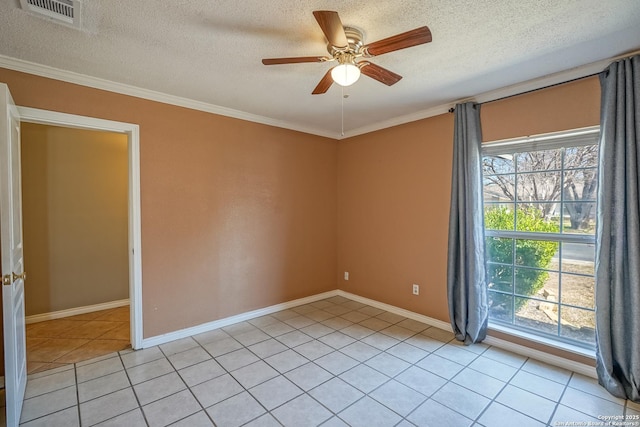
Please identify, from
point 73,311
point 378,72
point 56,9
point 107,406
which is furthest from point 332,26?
point 73,311

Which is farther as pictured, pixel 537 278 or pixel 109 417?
pixel 537 278

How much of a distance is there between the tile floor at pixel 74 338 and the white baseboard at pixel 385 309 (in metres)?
0.48

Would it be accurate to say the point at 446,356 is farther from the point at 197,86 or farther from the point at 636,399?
the point at 197,86

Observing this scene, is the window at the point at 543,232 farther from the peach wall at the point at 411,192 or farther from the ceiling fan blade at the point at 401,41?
the ceiling fan blade at the point at 401,41

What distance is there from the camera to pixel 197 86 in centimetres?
265

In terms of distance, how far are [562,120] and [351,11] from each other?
206 centimetres

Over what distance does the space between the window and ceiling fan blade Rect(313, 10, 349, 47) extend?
2.04 meters

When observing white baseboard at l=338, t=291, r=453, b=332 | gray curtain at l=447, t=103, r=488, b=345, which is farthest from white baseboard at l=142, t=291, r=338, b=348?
gray curtain at l=447, t=103, r=488, b=345

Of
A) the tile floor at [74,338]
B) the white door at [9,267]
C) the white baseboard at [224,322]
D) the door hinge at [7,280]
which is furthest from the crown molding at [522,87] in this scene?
the tile floor at [74,338]

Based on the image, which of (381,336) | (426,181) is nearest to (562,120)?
(426,181)

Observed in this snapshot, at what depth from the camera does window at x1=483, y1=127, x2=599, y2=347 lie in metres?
2.44

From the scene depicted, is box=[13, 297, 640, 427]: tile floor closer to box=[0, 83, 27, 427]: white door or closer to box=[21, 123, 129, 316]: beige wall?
box=[0, 83, 27, 427]: white door

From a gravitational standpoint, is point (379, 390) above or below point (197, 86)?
below

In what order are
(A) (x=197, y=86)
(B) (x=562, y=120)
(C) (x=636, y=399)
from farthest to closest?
(A) (x=197, y=86) → (B) (x=562, y=120) → (C) (x=636, y=399)
